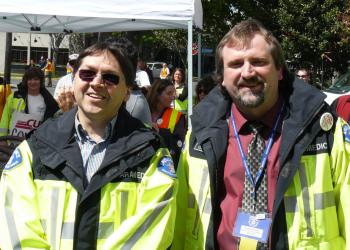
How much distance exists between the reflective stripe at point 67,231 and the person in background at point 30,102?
13.5 feet

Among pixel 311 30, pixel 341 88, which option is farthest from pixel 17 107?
pixel 311 30

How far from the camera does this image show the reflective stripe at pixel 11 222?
230 centimetres

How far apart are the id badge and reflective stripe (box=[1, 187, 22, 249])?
37.5 inches

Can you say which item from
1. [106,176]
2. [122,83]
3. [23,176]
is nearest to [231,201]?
[106,176]

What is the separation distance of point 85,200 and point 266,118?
0.90 meters

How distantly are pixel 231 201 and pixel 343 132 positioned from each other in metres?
0.60

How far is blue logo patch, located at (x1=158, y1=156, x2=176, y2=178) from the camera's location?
244cm

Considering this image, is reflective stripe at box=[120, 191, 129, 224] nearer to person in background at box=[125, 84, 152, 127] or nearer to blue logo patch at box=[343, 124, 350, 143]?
blue logo patch at box=[343, 124, 350, 143]

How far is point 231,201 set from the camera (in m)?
2.47

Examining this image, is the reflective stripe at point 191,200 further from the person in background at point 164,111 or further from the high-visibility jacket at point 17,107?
the high-visibility jacket at point 17,107

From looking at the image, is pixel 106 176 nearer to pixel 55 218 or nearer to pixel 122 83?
pixel 55 218

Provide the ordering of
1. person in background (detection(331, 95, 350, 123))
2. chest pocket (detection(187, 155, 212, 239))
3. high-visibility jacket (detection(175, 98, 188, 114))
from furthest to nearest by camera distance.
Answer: high-visibility jacket (detection(175, 98, 188, 114)), person in background (detection(331, 95, 350, 123)), chest pocket (detection(187, 155, 212, 239))

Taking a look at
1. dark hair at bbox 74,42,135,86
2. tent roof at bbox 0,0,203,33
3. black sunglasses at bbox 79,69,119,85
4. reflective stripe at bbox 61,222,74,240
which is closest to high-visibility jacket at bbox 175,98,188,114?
tent roof at bbox 0,0,203,33

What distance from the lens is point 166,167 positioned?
97.0 inches
